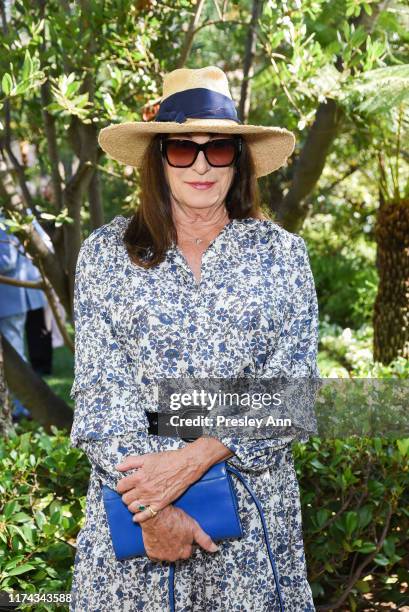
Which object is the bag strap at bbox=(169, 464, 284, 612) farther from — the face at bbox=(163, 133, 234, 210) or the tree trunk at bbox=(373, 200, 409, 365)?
the tree trunk at bbox=(373, 200, 409, 365)

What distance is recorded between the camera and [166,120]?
2838mm

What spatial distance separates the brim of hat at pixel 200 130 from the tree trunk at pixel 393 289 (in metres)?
4.51

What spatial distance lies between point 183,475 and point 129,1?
8.26ft

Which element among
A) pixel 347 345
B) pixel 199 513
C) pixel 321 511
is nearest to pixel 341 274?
pixel 347 345

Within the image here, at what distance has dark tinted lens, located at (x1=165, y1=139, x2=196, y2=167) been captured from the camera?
110 inches

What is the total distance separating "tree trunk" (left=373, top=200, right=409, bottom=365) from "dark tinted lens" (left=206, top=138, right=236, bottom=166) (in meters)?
4.82

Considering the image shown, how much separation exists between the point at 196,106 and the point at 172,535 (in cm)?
128

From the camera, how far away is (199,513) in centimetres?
253

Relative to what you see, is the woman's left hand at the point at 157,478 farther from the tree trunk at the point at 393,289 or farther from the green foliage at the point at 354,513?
the tree trunk at the point at 393,289

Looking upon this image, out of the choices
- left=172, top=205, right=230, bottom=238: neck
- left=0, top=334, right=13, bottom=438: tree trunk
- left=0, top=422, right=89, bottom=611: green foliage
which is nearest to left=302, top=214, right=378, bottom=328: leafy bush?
left=0, top=334, right=13, bottom=438: tree trunk

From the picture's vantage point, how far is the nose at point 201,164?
278 centimetres

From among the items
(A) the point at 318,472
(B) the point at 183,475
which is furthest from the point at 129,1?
(B) the point at 183,475

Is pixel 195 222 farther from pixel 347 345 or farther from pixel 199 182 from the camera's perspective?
pixel 347 345

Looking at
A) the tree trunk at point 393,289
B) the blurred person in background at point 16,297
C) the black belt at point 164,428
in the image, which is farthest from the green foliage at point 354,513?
the tree trunk at point 393,289
